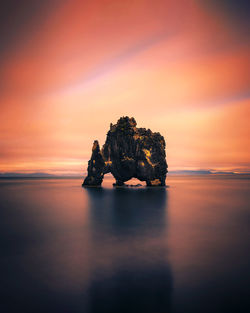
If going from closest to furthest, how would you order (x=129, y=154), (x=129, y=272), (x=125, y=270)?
(x=129, y=272)
(x=125, y=270)
(x=129, y=154)

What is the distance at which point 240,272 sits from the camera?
800 centimetres

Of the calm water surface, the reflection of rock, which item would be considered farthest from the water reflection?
the reflection of rock

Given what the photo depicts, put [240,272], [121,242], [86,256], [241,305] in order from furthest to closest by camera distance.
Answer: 1. [121,242]
2. [86,256]
3. [240,272]
4. [241,305]

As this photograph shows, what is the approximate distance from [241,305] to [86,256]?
6959 mm

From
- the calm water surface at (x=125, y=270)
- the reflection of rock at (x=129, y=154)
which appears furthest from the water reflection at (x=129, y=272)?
the reflection of rock at (x=129, y=154)

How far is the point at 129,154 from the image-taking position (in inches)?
2440

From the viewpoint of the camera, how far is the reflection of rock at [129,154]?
61.7 m

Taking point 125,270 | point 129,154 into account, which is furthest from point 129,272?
→ point 129,154

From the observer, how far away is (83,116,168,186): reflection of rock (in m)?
61.7

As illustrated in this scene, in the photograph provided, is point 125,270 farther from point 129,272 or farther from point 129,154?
point 129,154

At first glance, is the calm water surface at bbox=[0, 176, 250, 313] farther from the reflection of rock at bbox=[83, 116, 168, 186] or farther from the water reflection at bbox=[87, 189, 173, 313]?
the reflection of rock at bbox=[83, 116, 168, 186]

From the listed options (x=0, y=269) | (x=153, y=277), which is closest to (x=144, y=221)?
(x=153, y=277)

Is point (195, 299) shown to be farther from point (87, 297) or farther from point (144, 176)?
point (144, 176)

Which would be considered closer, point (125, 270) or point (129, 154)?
point (125, 270)
